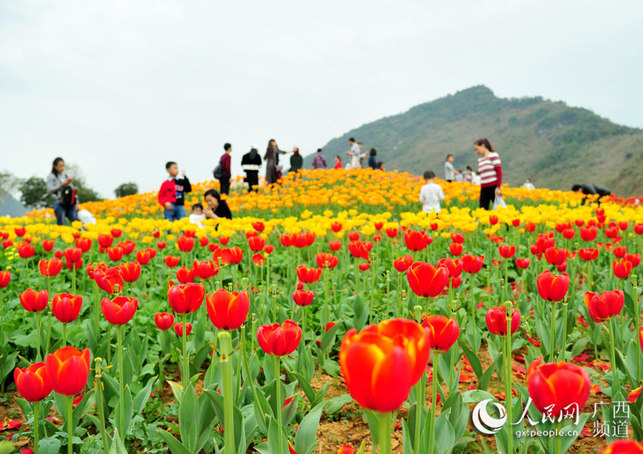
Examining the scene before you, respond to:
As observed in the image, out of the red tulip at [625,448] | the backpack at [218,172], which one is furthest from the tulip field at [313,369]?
the backpack at [218,172]

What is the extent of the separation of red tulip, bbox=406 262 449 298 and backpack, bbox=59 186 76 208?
976 centimetres

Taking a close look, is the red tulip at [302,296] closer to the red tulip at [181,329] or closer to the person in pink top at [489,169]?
the red tulip at [181,329]

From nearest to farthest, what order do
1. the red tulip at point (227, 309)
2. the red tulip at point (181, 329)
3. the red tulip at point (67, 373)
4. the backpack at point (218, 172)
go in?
the red tulip at point (67, 373) < the red tulip at point (227, 309) < the red tulip at point (181, 329) < the backpack at point (218, 172)

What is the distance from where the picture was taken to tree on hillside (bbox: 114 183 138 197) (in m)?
38.8

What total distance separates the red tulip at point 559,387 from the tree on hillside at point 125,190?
134ft

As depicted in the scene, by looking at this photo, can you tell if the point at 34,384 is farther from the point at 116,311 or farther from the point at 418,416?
the point at 418,416

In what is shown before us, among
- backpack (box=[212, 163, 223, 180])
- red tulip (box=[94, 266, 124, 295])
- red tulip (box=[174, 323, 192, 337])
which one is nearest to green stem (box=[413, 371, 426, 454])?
red tulip (box=[94, 266, 124, 295])

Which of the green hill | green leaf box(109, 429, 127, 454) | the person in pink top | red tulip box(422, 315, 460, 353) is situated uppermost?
the green hill

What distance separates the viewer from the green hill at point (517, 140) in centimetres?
5231

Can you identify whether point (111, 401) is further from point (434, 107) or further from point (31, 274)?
point (434, 107)

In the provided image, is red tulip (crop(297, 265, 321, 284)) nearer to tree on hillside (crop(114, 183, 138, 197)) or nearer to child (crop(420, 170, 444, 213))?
child (crop(420, 170, 444, 213))

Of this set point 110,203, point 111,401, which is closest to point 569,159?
point 110,203

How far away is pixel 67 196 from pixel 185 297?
9160 millimetres

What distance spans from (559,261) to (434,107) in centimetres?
12942
